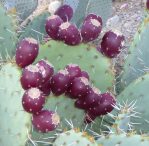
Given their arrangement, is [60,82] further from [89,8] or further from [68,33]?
[89,8]

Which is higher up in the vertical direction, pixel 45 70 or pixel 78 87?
pixel 45 70

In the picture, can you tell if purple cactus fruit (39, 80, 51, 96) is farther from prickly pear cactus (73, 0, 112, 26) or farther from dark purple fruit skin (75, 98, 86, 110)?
prickly pear cactus (73, 0, 112, 26)

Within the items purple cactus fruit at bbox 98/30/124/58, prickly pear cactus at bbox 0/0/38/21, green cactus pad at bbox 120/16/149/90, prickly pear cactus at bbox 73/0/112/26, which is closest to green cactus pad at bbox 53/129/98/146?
purple cactus fruit at bbox 98/30/124/58

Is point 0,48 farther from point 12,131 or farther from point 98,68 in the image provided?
point 12,131

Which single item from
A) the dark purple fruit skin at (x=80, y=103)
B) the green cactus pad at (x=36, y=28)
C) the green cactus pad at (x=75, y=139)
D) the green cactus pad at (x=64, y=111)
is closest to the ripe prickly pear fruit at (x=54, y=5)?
the green cactus pad at (x=36, y=28)

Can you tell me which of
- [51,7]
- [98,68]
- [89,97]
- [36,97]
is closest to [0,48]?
[98,68]

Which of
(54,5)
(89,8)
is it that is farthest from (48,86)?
(54,5)
